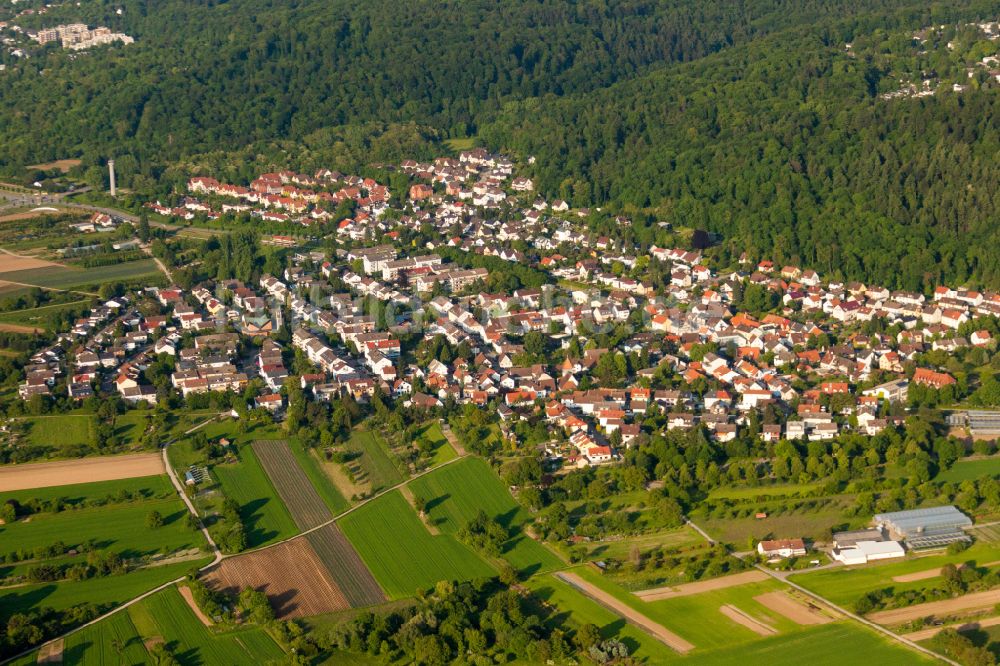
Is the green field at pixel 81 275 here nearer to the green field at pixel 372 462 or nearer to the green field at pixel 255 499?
the green field at pixel 372 462

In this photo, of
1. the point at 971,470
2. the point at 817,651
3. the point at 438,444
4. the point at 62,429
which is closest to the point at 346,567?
the point at 438,444

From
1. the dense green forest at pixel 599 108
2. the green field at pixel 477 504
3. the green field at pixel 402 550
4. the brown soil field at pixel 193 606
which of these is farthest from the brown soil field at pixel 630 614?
the dense green forest at pixel 599 108

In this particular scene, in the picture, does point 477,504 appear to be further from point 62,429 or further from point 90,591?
point 62,429

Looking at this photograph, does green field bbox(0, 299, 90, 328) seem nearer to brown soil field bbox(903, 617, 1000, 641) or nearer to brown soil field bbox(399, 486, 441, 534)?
brown soil field bbox(399, 486, 441, 534)

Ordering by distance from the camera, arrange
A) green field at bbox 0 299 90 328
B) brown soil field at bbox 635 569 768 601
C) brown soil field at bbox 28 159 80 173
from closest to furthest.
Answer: brown soil field at bbox 635 569 768 601
green field at bbox 0 299 90 328
brown soil field at bbox 28 159 80 173

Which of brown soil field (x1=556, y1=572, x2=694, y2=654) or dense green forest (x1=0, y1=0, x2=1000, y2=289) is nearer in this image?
brown soil field (x1=556, y1=572, x2=694, y2=654)

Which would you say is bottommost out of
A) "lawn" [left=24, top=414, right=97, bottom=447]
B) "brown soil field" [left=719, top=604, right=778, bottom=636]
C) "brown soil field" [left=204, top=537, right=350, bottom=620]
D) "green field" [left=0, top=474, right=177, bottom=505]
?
"brown soil field" [left=719, top=604, right=778, bottom=636]

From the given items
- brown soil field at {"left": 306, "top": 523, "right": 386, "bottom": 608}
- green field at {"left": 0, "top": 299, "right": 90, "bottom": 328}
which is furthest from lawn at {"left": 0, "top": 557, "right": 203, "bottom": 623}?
green field at {"left": 0, "top": 299, "right": 90, "bottom": 328}
